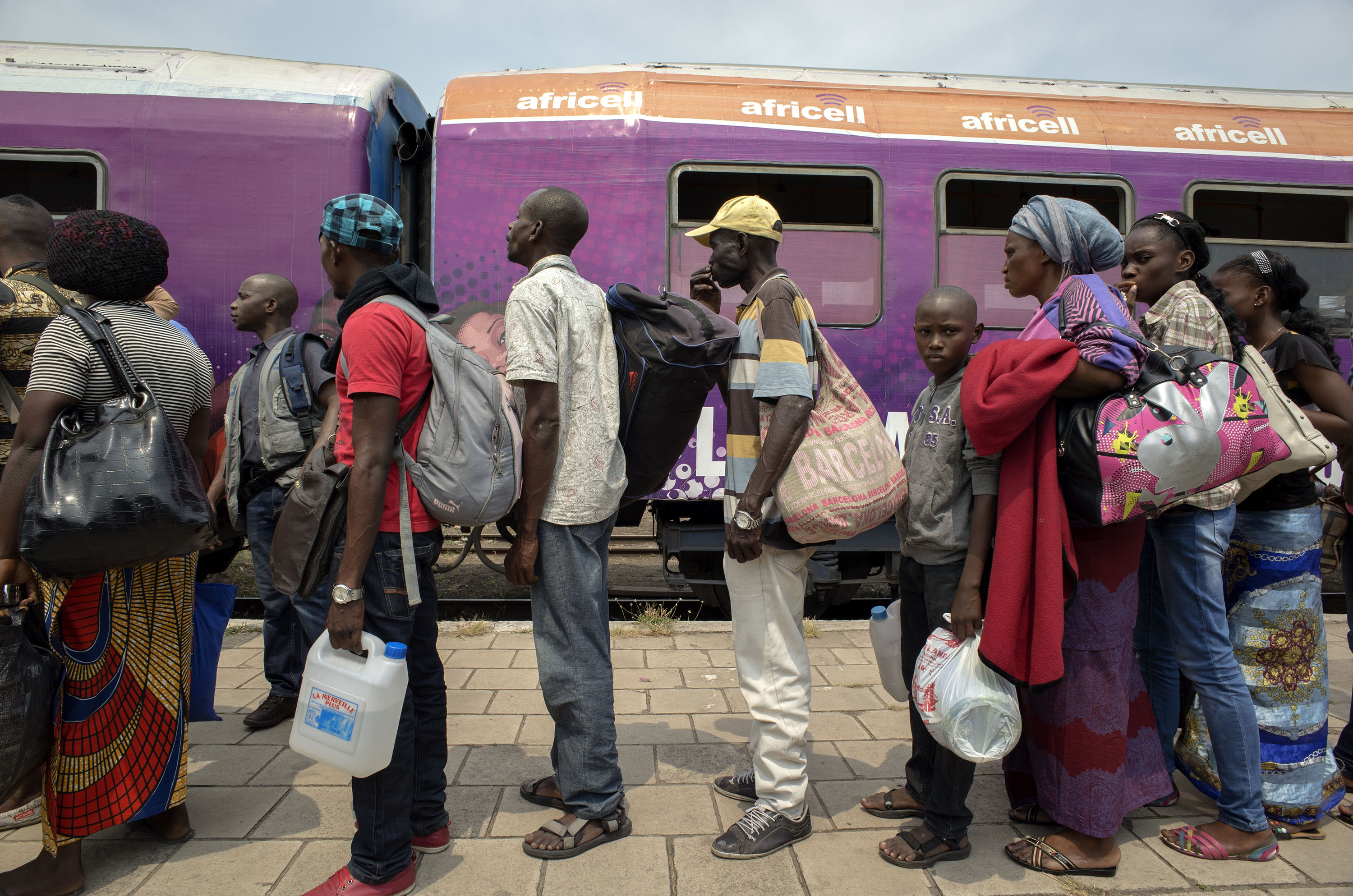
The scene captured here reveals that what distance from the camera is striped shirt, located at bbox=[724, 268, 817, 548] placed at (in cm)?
241

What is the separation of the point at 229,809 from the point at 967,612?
2.57 m

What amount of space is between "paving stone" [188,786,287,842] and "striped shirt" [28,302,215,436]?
131 centimetres

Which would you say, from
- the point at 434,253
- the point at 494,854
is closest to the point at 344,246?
the point at 494,854

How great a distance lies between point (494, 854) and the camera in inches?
97.6

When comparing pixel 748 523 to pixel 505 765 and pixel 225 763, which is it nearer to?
pixel 505 765

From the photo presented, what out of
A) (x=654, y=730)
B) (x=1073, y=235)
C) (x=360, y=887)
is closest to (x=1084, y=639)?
(x=1073, y=235)

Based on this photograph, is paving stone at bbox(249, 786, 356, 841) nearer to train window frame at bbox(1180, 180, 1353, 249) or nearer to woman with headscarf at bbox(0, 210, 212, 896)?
woman with headscarf at bbox(0, 210, 212, 896)

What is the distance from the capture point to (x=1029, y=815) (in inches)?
106

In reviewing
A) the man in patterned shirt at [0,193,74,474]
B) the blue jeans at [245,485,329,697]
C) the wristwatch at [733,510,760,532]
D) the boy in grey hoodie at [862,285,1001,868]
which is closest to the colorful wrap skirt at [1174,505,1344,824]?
the boy in grey hoodie at [862,285,1001,868]

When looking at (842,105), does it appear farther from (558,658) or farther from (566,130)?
(558,658)

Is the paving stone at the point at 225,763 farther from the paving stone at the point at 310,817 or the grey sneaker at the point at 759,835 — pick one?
the grey sneaker at the point at 759,835

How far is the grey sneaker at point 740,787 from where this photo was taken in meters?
2.83

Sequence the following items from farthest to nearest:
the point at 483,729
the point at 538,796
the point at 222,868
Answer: the point at 483,729, the point at 538,796, the point at 222,868

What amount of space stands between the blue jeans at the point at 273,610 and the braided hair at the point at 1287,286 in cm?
392
